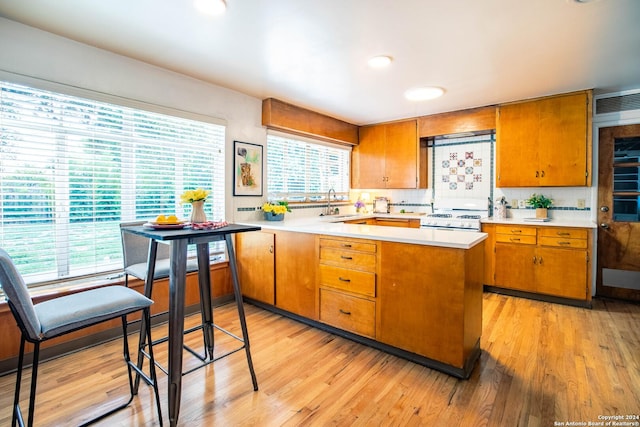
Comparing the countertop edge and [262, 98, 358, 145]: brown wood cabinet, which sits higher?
[262, 98, 358, 145]: brown wood cabinet

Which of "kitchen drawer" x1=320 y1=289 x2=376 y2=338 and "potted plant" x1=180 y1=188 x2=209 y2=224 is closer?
"potted plant" x1=180 y1=188 x2=209 y2=224

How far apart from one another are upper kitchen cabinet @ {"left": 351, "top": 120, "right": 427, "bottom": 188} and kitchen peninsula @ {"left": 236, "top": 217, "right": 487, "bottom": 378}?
7.51 feet

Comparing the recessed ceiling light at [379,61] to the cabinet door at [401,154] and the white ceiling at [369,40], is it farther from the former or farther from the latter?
the cabinet door at [401,154]

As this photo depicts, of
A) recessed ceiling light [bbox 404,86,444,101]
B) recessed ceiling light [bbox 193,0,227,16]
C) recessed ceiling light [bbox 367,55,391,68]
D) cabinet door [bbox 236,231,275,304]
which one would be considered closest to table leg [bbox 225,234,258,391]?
cabinet door [bbox 236,231,275,304]

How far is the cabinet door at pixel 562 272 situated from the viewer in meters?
3.40

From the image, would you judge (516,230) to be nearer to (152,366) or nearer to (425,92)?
(425,92)

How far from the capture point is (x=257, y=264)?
133 inches

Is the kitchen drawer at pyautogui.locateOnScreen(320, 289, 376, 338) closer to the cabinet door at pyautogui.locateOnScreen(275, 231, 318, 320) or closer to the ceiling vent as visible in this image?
the cabinet door at pyautogui.locateOnScreen(275, 231, 318, 320)

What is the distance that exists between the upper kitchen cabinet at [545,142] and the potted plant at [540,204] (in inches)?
11.7

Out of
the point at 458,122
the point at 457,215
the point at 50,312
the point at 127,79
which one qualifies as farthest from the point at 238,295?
the point at 458,122

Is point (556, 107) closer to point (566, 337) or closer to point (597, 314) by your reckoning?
point (597, 314)

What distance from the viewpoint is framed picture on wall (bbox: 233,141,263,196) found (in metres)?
3.58

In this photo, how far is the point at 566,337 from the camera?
271 centimetres

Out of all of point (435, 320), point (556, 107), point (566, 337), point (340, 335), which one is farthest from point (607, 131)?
point (340, 335)
